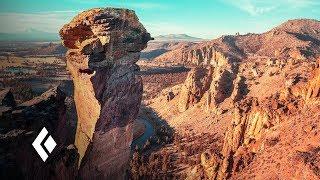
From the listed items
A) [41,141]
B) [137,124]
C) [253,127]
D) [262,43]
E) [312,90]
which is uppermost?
[41,141]

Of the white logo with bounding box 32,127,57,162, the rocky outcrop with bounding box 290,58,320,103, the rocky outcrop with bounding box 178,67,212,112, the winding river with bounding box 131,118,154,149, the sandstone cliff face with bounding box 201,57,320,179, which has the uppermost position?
the white logo with bounding box 32,127,57,162

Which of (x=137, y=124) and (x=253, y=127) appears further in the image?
(x=137, y=124)

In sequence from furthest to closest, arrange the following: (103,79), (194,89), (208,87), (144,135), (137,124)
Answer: (194,89)
(208,87)
(137,124)
(144,135)
(103,79)

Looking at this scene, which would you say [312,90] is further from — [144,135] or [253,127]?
→ [144,135]

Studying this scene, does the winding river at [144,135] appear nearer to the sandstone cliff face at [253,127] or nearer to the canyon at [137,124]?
the canyon at [137,124]

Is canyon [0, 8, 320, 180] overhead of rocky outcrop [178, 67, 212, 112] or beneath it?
overhead

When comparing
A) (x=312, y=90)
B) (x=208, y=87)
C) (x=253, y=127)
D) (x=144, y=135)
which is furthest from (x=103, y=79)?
(x=208, y=87)

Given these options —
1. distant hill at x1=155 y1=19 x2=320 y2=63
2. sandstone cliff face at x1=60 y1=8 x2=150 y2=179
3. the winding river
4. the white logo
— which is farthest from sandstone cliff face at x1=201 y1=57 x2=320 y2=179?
distant hill at x1=155 y1=19 x2=320 y2=63

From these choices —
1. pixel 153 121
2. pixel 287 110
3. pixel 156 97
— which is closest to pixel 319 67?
pixel 287 110

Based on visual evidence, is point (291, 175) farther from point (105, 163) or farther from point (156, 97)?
point (156, 97)

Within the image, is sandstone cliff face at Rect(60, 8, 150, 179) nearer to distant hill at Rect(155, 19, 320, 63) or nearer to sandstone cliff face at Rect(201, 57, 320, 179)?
sandstone cliff face at Rect(201, 57, 320, 179)
